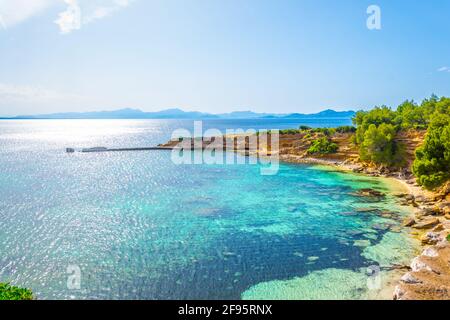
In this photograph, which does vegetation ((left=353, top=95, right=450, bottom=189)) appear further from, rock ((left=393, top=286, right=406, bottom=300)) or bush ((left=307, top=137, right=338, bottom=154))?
rock ((left=393, top=286, right=406, bottom=300))

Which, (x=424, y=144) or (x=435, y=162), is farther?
(x=424, y=144)

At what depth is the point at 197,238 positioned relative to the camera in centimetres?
3534

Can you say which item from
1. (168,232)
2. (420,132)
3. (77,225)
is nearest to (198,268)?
(168,232)

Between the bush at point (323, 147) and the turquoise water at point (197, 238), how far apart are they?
28.6 meters

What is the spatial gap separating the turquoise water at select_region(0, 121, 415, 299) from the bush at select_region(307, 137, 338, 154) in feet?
93.9

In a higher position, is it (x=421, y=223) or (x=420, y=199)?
(x=420, y=199)

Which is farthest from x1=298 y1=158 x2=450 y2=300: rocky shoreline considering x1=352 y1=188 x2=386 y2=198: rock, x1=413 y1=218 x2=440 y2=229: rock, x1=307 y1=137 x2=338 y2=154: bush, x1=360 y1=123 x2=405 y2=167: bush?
x1=307 y1=137 x2=338 y2=154: bush

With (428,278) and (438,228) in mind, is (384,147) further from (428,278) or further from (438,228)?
(428,278)

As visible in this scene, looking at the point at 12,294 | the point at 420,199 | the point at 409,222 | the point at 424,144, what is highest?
the point at 424,144

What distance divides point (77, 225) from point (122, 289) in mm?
17768

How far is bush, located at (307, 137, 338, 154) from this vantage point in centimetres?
9256

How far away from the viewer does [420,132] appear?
7512 centimetres

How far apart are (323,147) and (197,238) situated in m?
68.1

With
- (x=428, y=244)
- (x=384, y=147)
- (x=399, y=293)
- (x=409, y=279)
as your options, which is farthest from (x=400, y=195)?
(x=399, y=293)
